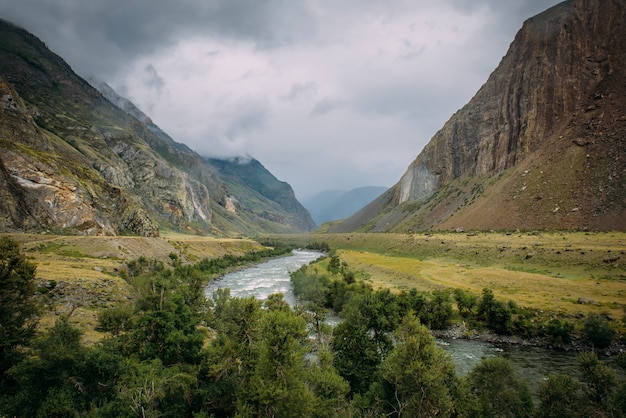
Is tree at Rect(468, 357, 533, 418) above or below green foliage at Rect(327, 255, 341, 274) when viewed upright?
below

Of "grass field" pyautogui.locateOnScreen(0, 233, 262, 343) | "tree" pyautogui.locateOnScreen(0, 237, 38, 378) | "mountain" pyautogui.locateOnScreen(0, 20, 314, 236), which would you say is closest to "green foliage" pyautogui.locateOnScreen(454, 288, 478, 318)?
"grass field" pyautogui.locateOnScreen(0, 233, 262, 343)

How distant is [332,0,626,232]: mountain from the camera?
91000 millimetres

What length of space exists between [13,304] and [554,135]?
151 metres

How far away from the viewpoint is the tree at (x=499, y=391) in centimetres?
2006

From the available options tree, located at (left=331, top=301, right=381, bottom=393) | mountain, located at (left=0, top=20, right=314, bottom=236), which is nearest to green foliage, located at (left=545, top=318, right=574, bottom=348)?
tree, located at (left=331, top=301, right=381, bottom=393)

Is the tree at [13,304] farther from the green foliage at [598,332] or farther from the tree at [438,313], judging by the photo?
the green foliage at [598,332]

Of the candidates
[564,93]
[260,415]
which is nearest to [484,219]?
[564,93]

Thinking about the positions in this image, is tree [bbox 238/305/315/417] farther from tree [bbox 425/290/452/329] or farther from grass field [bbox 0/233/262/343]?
tree [bbox 425/290/452/329]

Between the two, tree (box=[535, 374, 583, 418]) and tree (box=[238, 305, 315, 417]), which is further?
tree (box=[535, 374, 583, 418])

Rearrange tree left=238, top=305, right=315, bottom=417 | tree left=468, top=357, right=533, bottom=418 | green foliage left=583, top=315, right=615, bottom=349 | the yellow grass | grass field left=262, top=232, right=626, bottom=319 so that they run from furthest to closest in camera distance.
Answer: grass field left=262, top=232, right=626, bottom=319
the yellow grass
green foliage left=583, top=315, right=615, bottom=349
tree left=468, top=357, right=533, bottom=418
tree left=238, top=305, right=315, bottom=417

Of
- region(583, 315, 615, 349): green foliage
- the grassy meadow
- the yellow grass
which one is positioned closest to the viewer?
region(583, 315, 615, 349): green foliage

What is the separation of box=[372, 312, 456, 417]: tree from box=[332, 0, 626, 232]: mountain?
88.0 metres

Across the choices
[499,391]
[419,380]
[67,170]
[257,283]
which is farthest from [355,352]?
[67,170]

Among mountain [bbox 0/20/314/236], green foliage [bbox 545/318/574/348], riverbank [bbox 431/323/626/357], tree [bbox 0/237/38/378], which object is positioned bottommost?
A: riverbank [bbox 431/323/626/357]
